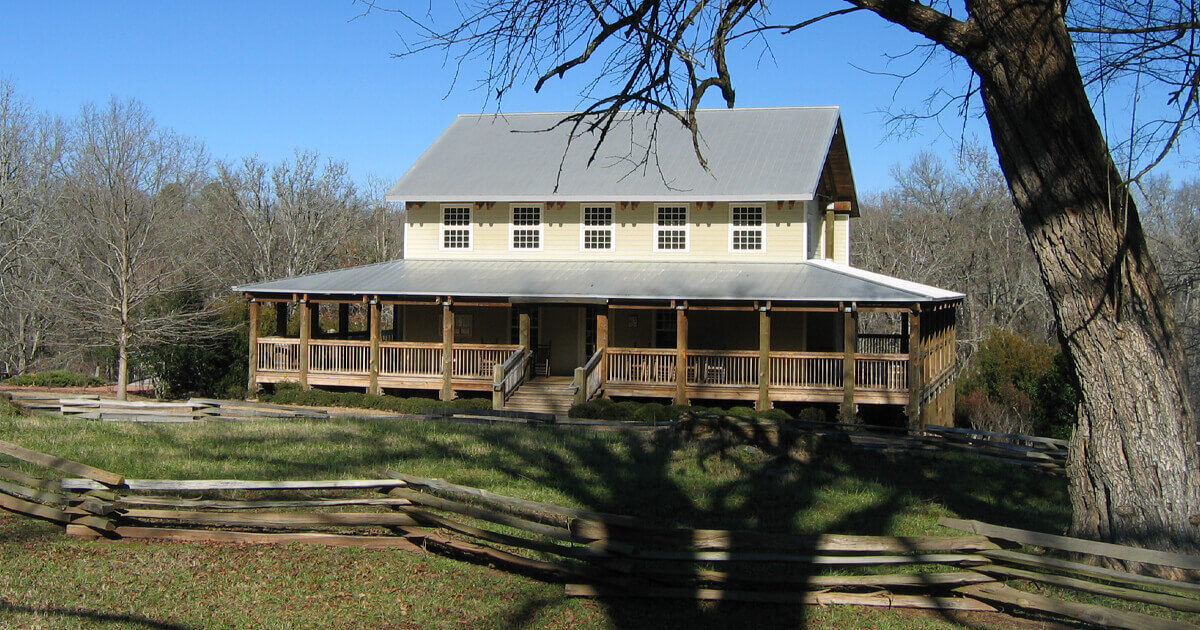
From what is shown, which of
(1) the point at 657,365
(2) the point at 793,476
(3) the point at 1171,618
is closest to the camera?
(3) the point at 1171,618

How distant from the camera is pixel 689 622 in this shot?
7805 millimetres

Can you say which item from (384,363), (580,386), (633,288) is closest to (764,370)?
(633,288)

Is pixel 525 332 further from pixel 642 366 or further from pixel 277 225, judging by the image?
pixel 277 225

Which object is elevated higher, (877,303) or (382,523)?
(877,303)

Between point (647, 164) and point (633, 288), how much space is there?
523 cm

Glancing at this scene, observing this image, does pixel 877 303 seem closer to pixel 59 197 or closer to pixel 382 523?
pixel 382 523

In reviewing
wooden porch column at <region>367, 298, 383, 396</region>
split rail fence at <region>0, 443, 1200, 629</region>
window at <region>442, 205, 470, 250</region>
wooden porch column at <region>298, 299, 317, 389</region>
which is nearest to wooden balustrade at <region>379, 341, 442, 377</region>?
wooden porch column at <region>367, 298, 383, 396</region>

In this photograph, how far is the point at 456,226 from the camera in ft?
101

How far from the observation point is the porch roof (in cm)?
2486

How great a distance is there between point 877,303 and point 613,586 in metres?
17.1

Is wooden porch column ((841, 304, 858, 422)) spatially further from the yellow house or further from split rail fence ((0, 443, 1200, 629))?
split rail fence ((0, 443, 1200, 629))

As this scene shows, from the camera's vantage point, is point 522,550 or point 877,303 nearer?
point 522,550

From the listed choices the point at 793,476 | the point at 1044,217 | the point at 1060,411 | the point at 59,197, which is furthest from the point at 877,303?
the point at 59,197

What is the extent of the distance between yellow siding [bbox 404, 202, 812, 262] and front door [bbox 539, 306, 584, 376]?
65.9 inches
